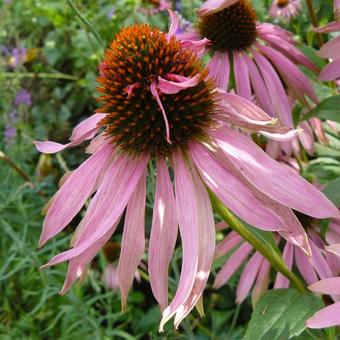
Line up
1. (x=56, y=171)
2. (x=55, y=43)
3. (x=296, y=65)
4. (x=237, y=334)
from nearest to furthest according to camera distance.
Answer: (x=296, y=65) → (x=237, y=334) → (x=56, y=171) → (x=55, y=43)

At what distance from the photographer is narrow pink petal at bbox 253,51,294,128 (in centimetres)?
108

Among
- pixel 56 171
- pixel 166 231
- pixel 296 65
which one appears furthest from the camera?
pixel 56 171

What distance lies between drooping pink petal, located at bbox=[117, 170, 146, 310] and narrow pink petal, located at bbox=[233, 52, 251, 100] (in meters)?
0.44

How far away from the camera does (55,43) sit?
298cm

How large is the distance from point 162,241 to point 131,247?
5 cm

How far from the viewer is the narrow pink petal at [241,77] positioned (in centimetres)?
113

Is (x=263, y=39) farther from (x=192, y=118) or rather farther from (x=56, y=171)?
(x=56, y=171)

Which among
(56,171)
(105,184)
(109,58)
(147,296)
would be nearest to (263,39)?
(109,58)

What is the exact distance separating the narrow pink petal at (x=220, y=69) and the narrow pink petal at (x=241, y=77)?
22 millimetres

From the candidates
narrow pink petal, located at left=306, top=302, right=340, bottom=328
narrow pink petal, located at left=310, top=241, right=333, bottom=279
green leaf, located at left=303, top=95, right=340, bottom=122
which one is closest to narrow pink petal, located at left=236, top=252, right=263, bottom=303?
narrow pink petal, located at left=310, top=241, right=333, bottom=279

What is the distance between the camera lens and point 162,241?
0.73m

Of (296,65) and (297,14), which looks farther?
(297,14)

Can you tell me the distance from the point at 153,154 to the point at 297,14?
1579 millimetres

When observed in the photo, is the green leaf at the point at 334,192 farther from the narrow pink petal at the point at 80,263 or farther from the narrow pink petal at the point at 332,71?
the narrow pink petal at the point at 80,263
